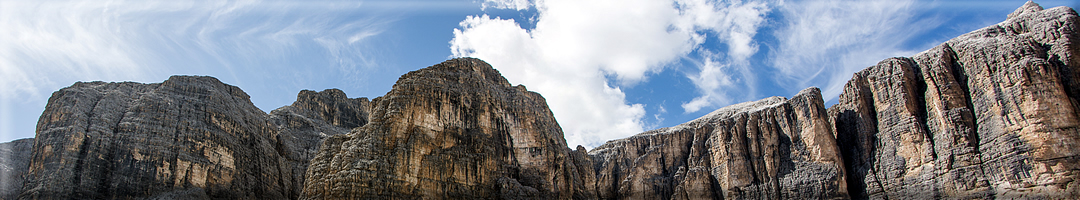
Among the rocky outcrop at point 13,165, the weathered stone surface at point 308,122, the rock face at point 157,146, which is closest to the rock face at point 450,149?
the rock face at point 157,146

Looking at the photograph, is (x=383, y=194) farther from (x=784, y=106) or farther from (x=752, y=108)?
(x=752, y=108)

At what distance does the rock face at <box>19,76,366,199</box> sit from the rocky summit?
17 centimetres

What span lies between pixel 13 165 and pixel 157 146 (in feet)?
45.9

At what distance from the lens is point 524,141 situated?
73438 mm

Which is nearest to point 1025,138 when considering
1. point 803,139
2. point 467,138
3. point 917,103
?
point 917,103

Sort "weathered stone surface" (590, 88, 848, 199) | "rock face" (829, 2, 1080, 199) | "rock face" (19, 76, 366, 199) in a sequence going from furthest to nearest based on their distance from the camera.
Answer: "weathered stone surface" (590, 88, 848, 199), "rock face" (19, 76, 366, 199), "rock face" (829, 2, 1080, 199)

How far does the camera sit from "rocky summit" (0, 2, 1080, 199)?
62562 mm

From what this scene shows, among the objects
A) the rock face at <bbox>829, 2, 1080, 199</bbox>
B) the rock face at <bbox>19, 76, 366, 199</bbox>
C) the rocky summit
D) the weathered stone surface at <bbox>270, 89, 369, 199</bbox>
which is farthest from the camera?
the weathered stone surface at <bbox>270, 89, 369, 199</bbox>

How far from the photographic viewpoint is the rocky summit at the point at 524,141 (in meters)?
62.6

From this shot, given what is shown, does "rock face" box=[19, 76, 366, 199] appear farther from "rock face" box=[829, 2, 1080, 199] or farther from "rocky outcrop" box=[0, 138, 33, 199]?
"rock face" box=[829, 2, 1080, 199]

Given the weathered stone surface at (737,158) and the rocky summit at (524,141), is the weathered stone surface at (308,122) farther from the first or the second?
the weathered stone surface at (737,158)

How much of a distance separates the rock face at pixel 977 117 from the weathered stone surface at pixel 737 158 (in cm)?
400

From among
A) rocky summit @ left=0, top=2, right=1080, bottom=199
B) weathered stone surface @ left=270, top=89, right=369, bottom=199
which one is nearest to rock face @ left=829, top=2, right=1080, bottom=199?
rocky summit @ left=0, top=2, right=1080, bottom=199

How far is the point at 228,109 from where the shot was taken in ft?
266
